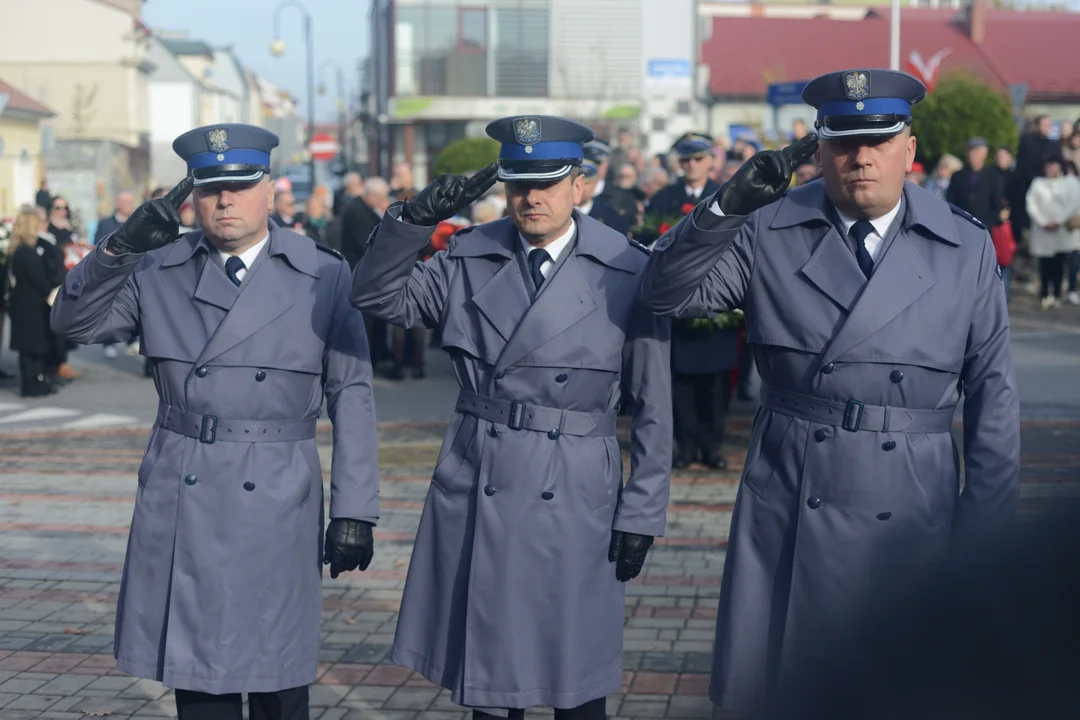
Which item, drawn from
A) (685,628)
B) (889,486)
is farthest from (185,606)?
(685,628)

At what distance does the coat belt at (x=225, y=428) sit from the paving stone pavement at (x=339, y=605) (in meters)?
1.47

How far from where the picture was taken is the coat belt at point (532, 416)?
14.3ft

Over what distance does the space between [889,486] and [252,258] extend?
6.58 ft

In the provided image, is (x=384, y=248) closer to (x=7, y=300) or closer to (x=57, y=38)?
(x=7, y=300)

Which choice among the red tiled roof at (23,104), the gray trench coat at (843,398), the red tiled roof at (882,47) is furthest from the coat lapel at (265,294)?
the red tiled roof at (882,47)

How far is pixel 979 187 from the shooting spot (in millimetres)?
16484

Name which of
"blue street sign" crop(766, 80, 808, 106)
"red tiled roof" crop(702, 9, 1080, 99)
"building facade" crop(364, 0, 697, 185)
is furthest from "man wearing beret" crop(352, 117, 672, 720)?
"building facade" crop(364, 0, 697, 185)

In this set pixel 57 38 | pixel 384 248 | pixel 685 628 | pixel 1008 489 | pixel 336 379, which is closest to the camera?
pixel 1008 489

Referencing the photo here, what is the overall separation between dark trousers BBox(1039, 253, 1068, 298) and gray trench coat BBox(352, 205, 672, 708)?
49.6 ft

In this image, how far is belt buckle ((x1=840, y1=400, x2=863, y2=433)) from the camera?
408cm

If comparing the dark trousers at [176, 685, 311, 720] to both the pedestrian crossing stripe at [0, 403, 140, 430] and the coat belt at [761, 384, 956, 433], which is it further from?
the pedestrian crossing stripe at [0, 403, 140, 430]

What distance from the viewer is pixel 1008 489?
400cm

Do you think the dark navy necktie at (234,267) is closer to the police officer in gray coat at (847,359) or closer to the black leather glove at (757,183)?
the police officer in gray coat at (847,359)

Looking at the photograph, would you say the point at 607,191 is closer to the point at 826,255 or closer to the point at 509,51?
the point at 826,255
